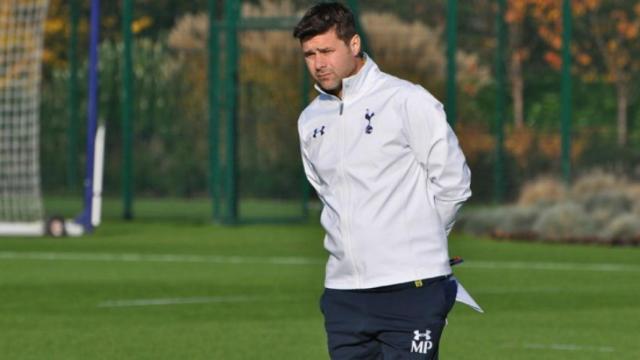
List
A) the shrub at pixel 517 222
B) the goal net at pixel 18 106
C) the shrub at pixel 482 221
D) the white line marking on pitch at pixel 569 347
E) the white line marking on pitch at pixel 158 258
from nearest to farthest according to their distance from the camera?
the white line marking on pitch at pixel 569 347, the white line marking on pitch at pixel 158 258, the shrub at pixel 517 222, the shrub at pixel 482 221, the goal net at pixel 18 106

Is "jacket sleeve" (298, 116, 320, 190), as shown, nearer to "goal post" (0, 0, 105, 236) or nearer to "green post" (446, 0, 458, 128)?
"goal post" (0, 0, 105, 236)

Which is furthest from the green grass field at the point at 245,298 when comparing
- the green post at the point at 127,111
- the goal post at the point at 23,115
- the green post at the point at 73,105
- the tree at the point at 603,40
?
the tree at the point at 603,40

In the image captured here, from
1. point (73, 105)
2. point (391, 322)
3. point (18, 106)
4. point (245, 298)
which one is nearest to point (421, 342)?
point (391, 322)

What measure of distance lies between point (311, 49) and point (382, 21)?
20.7 m

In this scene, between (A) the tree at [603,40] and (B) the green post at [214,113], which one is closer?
(B) the green post at [214,113]

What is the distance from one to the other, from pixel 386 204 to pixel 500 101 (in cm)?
2126

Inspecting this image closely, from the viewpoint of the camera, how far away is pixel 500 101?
1113 inches

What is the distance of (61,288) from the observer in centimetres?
1747

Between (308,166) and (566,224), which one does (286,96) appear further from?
(308,166)

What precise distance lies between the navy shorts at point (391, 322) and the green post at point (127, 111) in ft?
70.9

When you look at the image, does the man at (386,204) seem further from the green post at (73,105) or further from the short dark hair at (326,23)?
the green post at (73,105)

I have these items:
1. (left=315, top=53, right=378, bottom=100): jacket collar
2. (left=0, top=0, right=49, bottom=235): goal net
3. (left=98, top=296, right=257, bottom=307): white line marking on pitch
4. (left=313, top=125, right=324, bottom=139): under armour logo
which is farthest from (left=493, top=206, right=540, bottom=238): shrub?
(left=315, top=53, right=378, bottom=100): jacket collar

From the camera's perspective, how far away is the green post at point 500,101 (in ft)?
92.0

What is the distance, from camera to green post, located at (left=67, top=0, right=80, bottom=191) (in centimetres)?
2962
